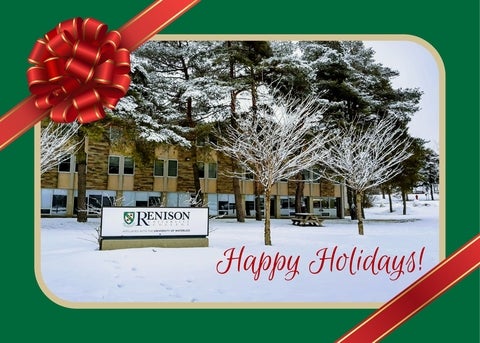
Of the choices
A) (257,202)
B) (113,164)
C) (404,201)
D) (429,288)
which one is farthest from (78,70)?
(404,201)

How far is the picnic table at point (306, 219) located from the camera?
12.1 ft

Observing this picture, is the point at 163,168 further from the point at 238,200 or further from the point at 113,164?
the point at 238,200

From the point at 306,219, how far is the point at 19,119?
201 centimetres

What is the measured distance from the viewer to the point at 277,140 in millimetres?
3732

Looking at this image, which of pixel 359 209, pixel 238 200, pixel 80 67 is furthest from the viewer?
pixel 359 209

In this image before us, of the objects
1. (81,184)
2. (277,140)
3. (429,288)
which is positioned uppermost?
(277,140)

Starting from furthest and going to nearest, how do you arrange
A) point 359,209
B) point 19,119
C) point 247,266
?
point 359,209 → point 247,266 → point 19,119

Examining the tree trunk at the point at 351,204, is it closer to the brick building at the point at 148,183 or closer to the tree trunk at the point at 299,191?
the brick building at the point at 148,183

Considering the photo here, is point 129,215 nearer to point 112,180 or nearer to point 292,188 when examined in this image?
point 112,180

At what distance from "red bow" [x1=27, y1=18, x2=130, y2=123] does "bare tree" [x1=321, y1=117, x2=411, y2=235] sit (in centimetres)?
163

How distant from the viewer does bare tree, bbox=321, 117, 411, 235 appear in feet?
12.1

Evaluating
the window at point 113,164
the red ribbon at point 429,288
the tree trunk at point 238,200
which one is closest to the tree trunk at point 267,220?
the tree trunk at point 238,200

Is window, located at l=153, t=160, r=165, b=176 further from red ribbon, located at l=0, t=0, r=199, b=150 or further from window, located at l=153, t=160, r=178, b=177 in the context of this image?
red ribbon, located at l=0, t=0, r=199, b=150

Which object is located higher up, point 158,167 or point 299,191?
point 158,167
